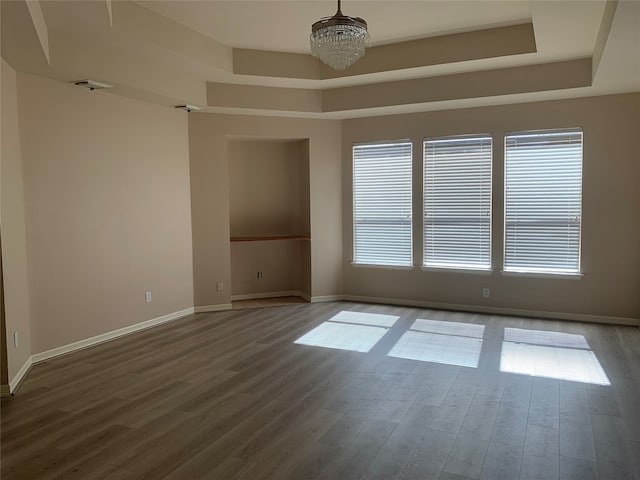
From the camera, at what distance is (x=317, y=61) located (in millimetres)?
5863

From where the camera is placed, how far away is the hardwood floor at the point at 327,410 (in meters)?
2.66

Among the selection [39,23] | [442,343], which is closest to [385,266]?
[442,343]

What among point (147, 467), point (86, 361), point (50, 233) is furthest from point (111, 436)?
point (50, 233)

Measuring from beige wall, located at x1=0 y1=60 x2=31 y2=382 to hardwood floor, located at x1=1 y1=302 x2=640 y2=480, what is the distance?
1.09 feet

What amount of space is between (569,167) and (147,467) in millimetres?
5468

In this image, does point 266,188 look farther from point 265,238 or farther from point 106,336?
point 106,336

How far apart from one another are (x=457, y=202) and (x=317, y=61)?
259 centimetres

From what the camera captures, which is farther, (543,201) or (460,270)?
(460,270)

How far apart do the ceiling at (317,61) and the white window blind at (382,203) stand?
2.20ft

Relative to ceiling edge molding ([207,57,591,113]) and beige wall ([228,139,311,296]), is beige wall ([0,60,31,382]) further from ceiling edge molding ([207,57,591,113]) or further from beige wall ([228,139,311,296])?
beige wall ([228,139,311,296])

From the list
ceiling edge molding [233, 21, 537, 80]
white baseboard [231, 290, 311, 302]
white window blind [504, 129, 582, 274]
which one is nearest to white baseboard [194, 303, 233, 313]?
white baseboard [231, 290, 311, 302]

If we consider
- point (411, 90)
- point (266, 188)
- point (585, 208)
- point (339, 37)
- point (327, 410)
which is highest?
point (411, 90)

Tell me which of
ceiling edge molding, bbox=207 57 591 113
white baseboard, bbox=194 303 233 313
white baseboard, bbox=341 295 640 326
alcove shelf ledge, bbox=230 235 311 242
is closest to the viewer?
ceiling edge molding, bbox=207 57 591 113

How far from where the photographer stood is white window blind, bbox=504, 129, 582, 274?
5707 millimetres
